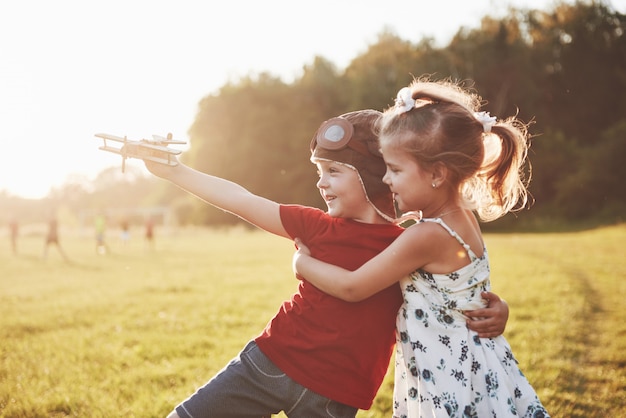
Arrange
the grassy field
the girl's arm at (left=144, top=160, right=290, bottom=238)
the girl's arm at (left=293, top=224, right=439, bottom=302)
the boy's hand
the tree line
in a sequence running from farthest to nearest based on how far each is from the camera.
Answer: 1. the tree line
2. the grassy field
3. the girl's arm at (left=144, top=160, right=290, bottom=238)
4. the boy's hand
5. the girl's arm at (left=293, top=224, right=439, bottom=302)

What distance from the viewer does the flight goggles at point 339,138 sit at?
6.98 feet

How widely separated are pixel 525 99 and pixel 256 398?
38.1 meters

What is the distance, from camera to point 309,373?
2.05m

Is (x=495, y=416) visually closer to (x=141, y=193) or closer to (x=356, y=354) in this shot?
(x=356, y=354)

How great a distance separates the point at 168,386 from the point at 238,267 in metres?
9.59

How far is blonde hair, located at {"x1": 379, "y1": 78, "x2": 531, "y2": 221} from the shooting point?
2.08 m

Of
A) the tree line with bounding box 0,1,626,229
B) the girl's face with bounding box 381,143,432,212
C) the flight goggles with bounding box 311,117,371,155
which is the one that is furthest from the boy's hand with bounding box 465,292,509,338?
the tree line with bounding box 0,1,626,229

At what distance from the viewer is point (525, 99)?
36.3 metres

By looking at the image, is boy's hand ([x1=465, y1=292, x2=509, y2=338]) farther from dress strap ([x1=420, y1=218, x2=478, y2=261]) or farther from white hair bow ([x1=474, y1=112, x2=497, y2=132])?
white hair bow ([x1=474, y1=112, x2=497, y2=132])

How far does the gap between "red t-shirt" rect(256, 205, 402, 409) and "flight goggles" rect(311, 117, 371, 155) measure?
0.93 feet

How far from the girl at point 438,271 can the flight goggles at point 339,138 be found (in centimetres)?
10

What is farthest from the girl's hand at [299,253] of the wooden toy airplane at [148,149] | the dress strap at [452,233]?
the wooden toy airplane at [148,149]

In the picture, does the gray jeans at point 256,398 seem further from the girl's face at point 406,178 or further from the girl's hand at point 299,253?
the girl's face at point 406,178

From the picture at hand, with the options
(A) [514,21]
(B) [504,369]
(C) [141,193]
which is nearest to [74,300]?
(B) [504,369]
